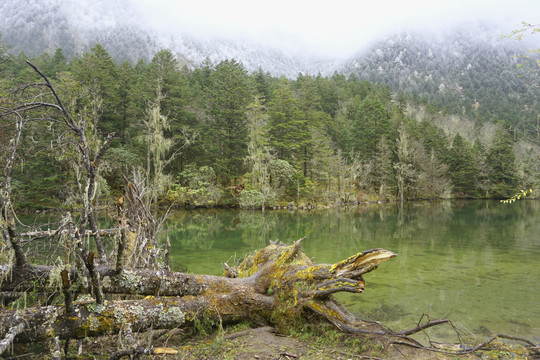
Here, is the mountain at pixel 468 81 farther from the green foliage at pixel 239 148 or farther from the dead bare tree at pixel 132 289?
the green foliage at pixel 239 148

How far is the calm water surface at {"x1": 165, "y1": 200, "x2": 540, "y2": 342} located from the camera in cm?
606

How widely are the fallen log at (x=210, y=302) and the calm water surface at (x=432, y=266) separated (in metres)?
2.39

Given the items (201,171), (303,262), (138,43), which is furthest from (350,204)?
(138,43)

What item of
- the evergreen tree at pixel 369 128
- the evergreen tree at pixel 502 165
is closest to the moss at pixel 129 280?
the evergreen tree at pixel 369 128

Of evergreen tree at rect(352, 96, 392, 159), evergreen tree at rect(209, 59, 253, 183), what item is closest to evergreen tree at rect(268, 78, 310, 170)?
evergreen tree at rect(209, 59, 253, 183)

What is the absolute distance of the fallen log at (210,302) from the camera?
3.15 m

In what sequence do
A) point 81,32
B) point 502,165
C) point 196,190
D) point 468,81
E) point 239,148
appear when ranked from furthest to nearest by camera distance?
point 81,32 < point 468,81 < point 502,165 < point 239,148 < point 196,190

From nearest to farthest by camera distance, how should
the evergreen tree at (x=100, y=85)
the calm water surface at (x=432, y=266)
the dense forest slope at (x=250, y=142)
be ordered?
1. the calm water surface at (x=432, y=266)
2. the dense forest slope at (x=250, y=142)
3. the evergreen tree at (x=100, y=85)

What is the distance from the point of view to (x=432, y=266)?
9.91 metres

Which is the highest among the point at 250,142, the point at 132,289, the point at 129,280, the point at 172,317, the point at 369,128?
the point at 369,128

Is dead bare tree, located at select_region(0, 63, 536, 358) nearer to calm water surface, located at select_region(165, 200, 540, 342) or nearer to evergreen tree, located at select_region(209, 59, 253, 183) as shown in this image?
calm water surface, located at select_region(165, 200, 540, 342)

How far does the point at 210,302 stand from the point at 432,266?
8541mm

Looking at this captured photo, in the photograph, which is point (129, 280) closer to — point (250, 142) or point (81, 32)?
point (250, 142)

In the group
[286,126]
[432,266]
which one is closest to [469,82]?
[286,126]
